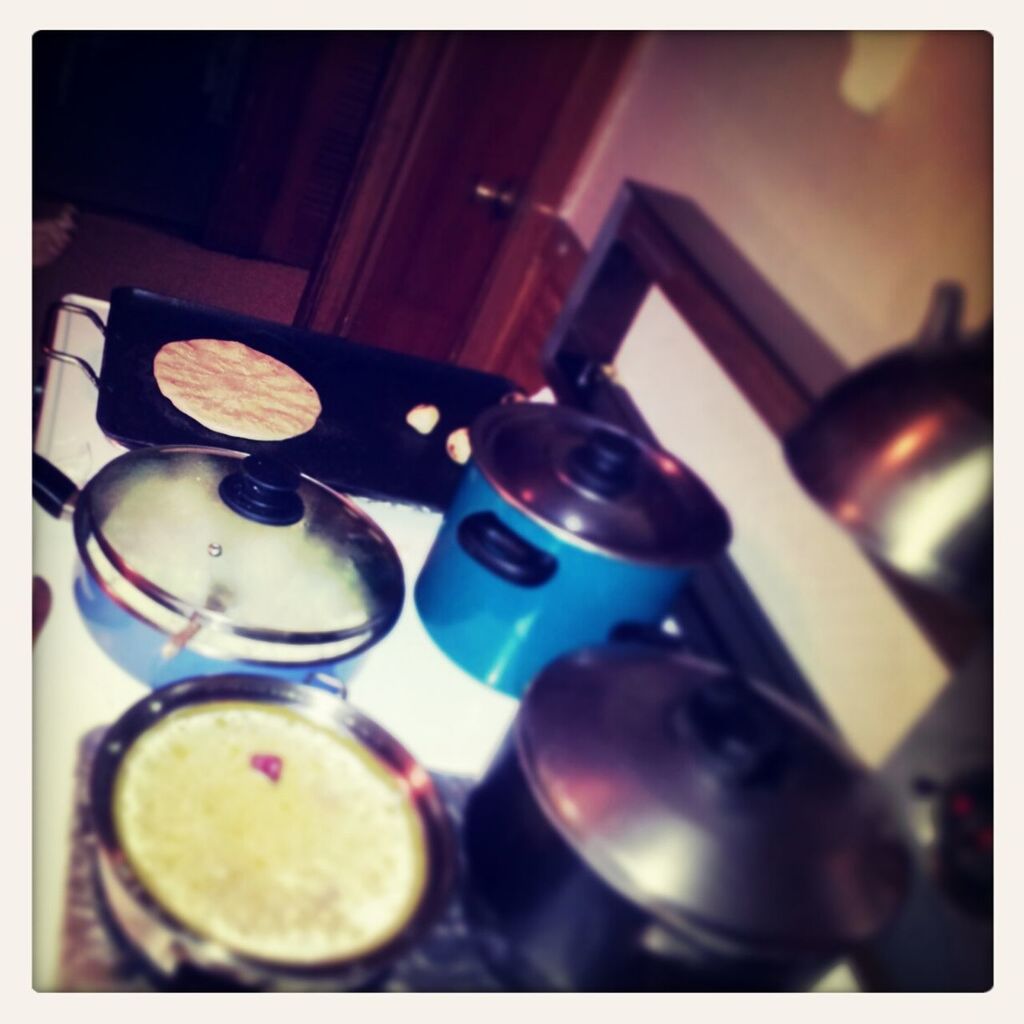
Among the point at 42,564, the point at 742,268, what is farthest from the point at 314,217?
A: the point at 42,564

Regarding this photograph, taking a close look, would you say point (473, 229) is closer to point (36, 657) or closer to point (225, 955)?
point (36, 657)

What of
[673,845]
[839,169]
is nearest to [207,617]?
[673,845]

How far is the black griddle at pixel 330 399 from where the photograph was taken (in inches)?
39.6

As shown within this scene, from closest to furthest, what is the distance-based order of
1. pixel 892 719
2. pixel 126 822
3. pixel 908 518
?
pixel 908 518
pixel 126 822
pixel 892 719

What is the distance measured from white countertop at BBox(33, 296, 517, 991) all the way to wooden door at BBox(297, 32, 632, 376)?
90cm

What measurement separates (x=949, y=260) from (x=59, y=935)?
908 millimetres

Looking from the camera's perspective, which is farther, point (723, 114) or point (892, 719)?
point (723, 114)

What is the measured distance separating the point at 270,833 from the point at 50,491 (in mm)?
447

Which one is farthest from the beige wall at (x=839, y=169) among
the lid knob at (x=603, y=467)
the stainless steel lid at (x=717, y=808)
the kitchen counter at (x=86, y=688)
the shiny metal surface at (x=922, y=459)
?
the kitchen counter at (x=86, y=688)

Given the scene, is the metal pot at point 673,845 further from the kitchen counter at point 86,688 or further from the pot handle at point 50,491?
the pot handle at point 50,491

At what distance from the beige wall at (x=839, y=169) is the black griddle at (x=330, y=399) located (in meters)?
0.46

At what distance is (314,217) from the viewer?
95.8 inches

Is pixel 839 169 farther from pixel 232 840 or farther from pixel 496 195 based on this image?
pixel 496 195

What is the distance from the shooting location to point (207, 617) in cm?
70
